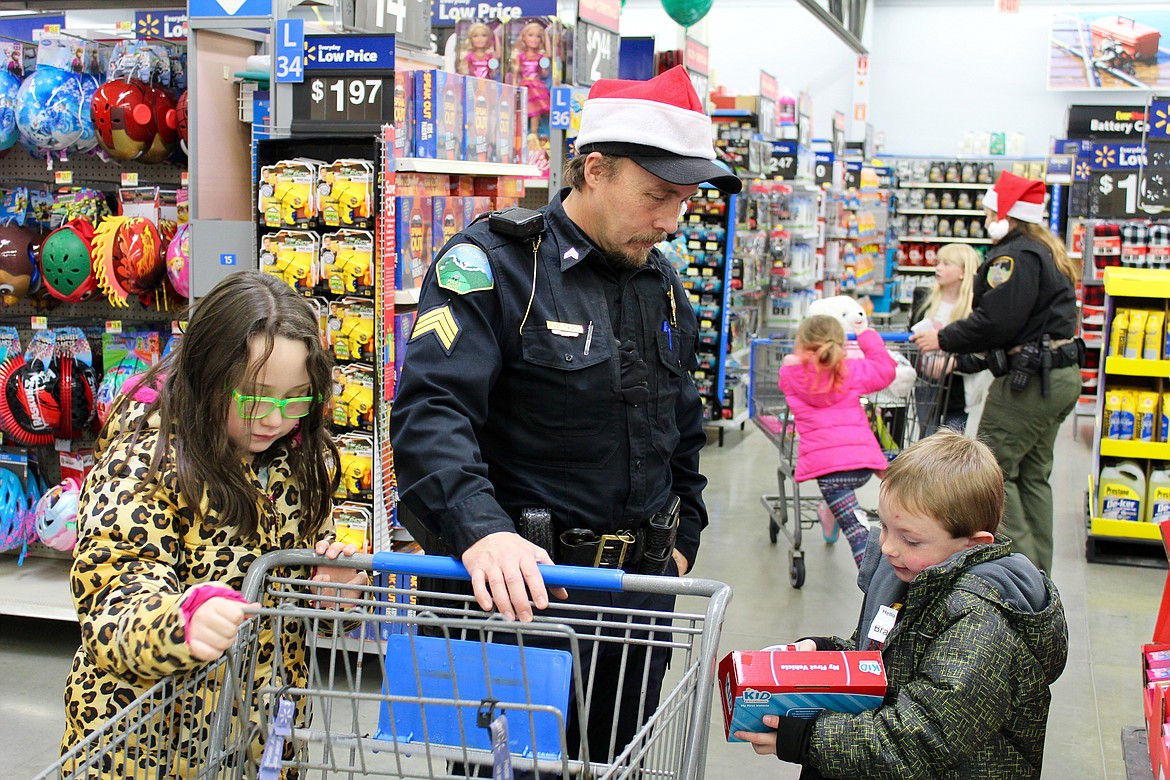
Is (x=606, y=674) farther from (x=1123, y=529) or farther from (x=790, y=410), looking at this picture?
(x=1123, y=529)

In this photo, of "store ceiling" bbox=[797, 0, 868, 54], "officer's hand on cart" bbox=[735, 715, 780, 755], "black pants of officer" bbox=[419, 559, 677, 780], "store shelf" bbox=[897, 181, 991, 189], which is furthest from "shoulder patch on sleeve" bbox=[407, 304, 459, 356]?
"store shelf" bbox=[897, 181, 991, 189]

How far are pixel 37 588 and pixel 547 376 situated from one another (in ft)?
10.1

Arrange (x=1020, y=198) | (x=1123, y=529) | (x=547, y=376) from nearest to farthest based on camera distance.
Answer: (x=547, y=376), (x=1020, y=198), (x=1123, y=529)

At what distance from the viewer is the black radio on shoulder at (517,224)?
2.03 meters

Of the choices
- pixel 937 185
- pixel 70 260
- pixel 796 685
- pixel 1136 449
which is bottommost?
pixel 1136 449

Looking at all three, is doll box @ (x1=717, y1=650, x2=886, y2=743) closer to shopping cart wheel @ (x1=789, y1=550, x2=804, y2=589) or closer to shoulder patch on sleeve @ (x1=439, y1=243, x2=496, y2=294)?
shoulder patch on sleeve @ (x1=439, y1=243, x2=496, y2=294)

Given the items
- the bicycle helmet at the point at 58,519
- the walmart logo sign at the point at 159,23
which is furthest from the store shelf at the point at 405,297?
the walmart logo sign at the point at 159,23

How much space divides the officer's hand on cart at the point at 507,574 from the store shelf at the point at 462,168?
89.7 inches

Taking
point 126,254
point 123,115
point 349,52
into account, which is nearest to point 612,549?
point 349,52

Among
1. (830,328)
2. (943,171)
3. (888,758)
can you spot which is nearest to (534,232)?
(888,758)

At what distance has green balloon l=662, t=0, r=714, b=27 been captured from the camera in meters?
7.35

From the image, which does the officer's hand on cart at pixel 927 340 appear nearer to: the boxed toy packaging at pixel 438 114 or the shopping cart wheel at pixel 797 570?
the shopping cart wheel at pixel 797 570

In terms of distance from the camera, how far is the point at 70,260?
162 inches

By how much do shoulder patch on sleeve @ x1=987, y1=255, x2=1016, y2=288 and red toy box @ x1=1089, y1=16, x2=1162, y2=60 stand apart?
15434 mm
